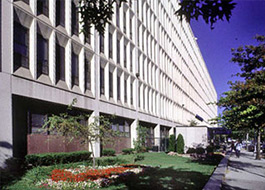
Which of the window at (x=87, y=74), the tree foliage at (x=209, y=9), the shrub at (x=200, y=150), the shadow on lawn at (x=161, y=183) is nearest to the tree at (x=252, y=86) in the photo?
the shadow on lawn at (x=161, y=183)

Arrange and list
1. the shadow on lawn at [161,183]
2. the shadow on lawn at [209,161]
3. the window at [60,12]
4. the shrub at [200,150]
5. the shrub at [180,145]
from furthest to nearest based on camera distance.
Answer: the shrub at [180,145] → the shrub at [200,150] → the shadow on lawn at [209,161] → the window at [60,12] → the shadow on lawn at [161,183]

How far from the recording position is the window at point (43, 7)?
56.7 feet

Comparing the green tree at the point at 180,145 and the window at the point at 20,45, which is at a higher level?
the window at the point at 20,45

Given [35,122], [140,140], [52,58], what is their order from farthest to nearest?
[140,140], [52,58], [35,122]

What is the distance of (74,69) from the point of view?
830 inches

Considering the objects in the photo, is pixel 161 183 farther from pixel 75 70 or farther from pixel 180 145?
pixel 180 145

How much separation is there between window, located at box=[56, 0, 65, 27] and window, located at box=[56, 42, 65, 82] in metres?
1.59

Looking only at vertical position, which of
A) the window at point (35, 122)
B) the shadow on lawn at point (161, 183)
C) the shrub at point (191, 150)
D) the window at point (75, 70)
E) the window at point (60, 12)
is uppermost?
the window at point (60, 12)

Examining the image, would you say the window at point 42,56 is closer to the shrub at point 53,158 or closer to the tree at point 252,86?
the shrub at point 53,158

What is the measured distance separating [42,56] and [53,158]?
5848mm

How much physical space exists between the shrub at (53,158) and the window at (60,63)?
187 inches

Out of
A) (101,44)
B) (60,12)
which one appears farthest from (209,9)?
(101,44)

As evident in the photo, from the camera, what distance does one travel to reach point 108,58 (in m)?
25.7

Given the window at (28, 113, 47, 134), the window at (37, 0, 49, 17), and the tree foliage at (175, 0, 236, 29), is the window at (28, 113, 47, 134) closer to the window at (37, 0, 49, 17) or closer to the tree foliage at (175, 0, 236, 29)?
the window at (37, 0, 49, 17)
